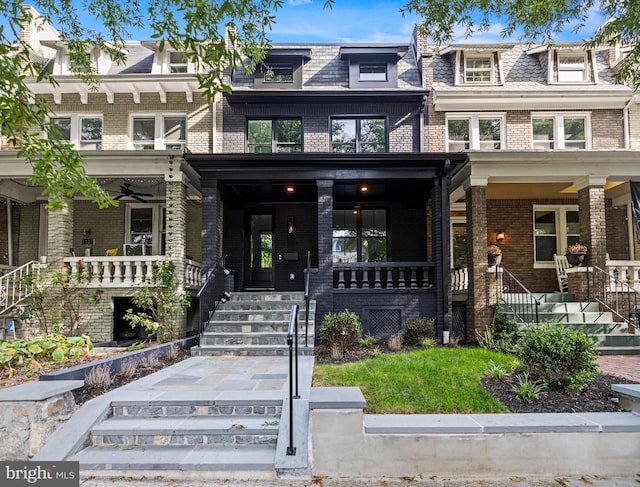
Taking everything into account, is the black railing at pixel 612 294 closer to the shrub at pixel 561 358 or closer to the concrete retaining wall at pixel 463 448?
the shrub at pixel 561 358

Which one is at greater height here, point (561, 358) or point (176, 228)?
point (176, 228)

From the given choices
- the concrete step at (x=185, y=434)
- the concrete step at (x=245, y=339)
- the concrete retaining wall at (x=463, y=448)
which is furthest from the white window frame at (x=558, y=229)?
the concrete step at (x=185, y=434)

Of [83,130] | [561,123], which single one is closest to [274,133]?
[83,130]

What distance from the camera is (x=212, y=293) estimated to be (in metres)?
10.1

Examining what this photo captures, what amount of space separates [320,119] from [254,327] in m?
6.46

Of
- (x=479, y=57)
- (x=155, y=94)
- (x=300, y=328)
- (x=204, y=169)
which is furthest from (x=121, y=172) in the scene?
(x=479, y=57)

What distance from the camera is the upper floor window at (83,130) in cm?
1241

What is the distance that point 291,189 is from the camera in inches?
463

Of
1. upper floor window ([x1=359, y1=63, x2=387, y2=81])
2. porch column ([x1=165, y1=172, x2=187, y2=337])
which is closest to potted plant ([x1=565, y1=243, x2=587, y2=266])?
upper floor window ([x1=359, y1=63, x2=387, y2=81])

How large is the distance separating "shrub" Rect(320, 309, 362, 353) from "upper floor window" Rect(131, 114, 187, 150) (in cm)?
718

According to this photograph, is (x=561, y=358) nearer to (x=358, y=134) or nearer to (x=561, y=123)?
(x=358, y=134)

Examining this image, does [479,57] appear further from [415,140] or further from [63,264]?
[63,264]

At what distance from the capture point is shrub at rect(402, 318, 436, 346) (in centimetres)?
916

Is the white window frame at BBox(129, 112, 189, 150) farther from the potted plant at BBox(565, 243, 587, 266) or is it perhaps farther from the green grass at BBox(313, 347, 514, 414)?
the potted plant at BBox(565, 243, 587, 266)
